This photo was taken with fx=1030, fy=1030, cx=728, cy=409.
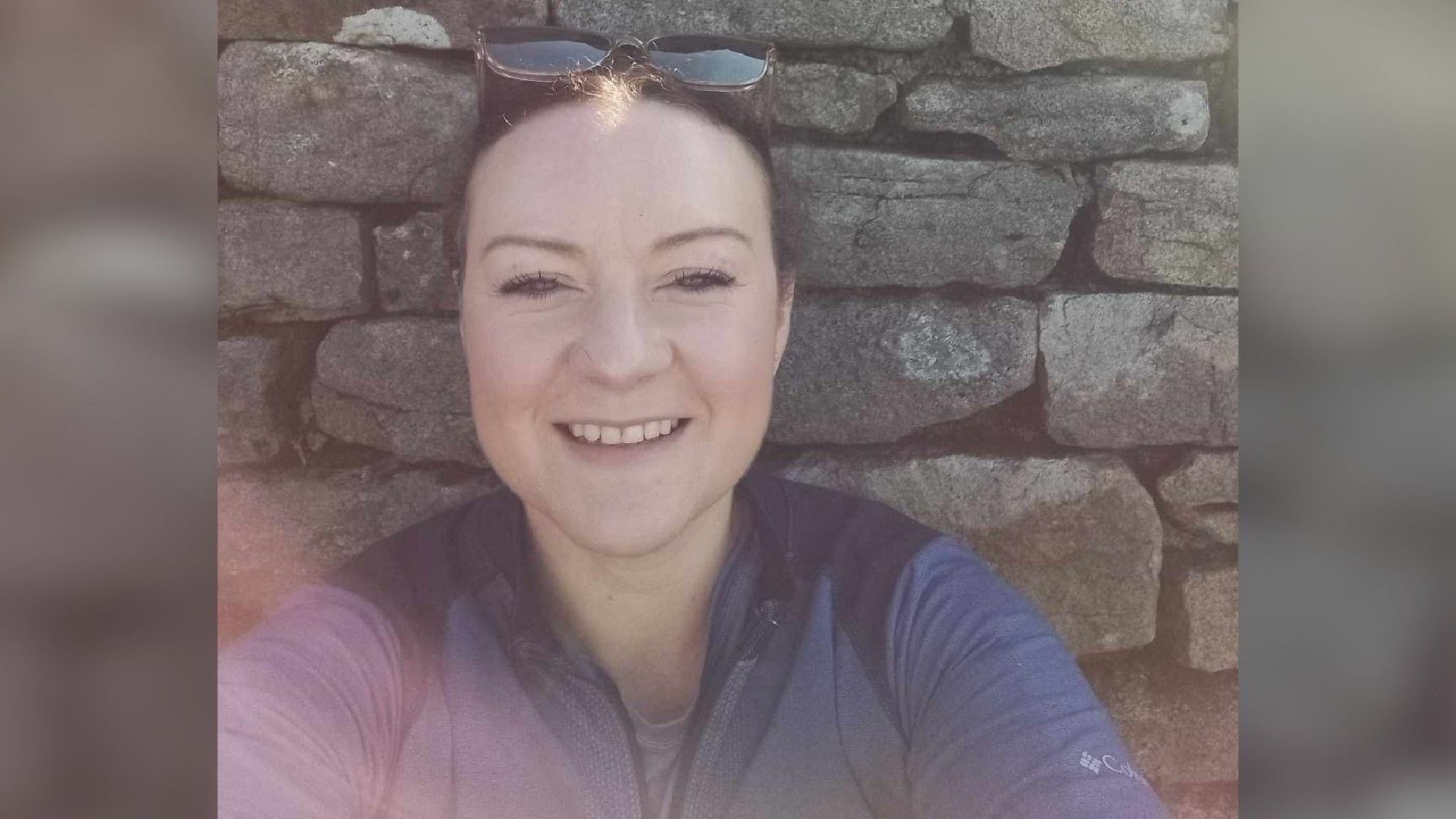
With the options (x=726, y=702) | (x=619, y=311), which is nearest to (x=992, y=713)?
(x=726, y=702)

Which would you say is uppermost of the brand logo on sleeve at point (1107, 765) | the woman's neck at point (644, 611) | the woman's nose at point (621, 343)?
the woman's nose at point (621, 343)

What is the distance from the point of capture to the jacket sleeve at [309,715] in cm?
159

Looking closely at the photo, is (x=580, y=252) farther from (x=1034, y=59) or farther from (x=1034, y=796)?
(x=1034, y=796)

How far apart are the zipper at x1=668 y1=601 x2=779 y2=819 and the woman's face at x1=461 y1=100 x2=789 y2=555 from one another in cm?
22

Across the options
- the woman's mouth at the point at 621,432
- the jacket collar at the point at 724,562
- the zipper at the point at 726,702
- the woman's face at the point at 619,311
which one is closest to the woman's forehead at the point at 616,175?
the woman's face at the point at 619,311

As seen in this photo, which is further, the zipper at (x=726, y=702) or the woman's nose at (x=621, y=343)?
the zipper at (x=726, y=702)

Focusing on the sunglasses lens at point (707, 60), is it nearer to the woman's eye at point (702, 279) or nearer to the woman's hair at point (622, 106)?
the woman's hair at point (622, 106)

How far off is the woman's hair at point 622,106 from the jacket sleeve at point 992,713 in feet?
1.92

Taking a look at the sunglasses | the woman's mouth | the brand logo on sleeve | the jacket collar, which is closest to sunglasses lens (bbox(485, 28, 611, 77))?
the sunglasses

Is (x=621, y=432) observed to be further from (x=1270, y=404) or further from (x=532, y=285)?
(x=1270, y=404)

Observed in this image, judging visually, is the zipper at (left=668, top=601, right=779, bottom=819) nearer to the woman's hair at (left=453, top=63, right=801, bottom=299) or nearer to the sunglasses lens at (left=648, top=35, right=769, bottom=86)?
the woman's hair at (left=453, top=63, right=801, bottom=299)

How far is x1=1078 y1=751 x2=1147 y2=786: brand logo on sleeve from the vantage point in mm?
1554

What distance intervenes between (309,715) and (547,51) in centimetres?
110

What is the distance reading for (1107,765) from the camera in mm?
1573
